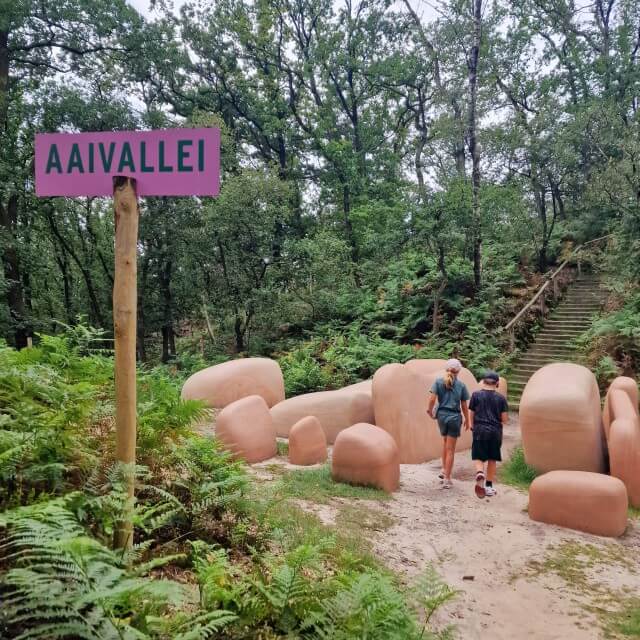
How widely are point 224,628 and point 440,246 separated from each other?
12.7 metres

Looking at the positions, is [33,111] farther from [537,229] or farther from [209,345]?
[537,229]

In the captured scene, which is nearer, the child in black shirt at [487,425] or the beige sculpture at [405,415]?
the child in black shirt at [487,425]

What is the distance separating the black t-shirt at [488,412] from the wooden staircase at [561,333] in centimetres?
513

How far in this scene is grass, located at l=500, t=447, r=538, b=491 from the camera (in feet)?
21.7

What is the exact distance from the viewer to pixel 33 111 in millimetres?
14516

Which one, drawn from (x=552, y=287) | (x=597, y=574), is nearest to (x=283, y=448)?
(x=597, y=574)

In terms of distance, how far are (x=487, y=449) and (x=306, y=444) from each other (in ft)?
8.26

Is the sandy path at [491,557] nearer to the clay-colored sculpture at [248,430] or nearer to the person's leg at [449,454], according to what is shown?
the person's leg at [449,454]

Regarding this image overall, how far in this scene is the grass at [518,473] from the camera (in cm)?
662

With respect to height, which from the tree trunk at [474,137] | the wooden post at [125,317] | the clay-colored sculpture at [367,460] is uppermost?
the tree trunk at [474,137]

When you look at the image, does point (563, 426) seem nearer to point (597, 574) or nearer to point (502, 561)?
point (597, 574)

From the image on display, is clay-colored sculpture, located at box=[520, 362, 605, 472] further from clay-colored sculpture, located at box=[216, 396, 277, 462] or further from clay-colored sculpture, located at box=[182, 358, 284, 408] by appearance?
clay-colored sculpture, located at box=[182, 358, 284, 408]

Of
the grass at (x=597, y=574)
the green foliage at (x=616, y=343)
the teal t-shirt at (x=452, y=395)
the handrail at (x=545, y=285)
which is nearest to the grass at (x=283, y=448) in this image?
the teal t-shirt at (x=452, y=395)

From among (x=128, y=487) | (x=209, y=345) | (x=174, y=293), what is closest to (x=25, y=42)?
(x=174, y=293)
